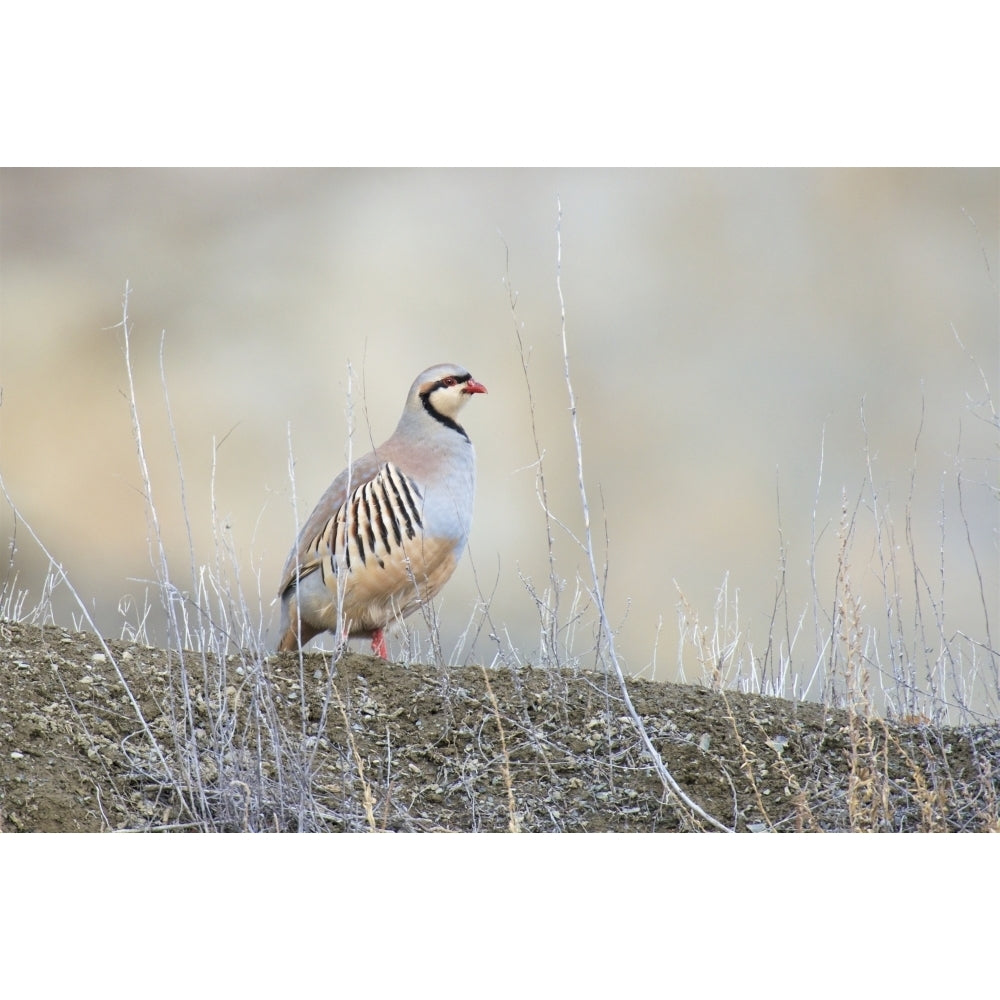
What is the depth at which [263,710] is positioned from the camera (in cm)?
355

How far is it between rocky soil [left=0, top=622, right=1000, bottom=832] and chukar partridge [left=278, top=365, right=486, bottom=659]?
564 millimetres

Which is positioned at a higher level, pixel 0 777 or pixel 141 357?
pixel 141 357

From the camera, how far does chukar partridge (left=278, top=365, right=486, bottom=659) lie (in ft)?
14.5

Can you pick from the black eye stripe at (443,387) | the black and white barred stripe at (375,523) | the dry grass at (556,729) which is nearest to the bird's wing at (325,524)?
the black and white barred stripe at (375,523)

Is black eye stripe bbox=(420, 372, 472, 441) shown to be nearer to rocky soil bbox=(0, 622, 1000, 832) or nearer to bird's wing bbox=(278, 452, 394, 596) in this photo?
bird's wing bbox=(278, 452, 394, 596)

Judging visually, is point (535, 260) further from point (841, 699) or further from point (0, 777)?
point (0, 777)

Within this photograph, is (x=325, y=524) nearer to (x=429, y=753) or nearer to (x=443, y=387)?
(x=443, y=387)

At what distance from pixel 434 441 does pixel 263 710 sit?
4.67 ft

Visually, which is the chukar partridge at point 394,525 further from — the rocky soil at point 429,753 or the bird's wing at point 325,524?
the rocky soil at point 429,753

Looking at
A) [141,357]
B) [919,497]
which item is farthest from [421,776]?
[141,357]

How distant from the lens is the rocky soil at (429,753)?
3.00 m

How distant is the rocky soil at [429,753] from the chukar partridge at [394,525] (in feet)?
1.85

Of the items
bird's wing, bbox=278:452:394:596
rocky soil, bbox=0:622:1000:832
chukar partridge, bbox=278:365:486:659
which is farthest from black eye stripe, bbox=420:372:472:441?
rocky soil, bbox=0:622:1000:832
